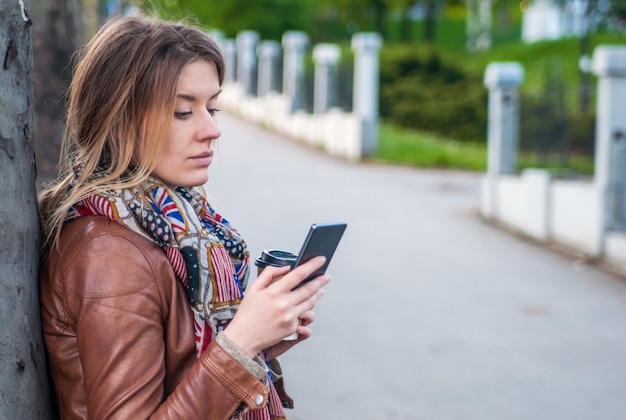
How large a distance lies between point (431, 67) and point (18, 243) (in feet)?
88.2

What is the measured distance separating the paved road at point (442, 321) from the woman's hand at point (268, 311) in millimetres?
3434

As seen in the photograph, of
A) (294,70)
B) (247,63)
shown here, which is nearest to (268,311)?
(294,70)

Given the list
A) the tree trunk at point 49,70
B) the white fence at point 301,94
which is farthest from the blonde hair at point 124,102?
the white fence at point 301,94

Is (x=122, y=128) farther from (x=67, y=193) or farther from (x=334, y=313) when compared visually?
(x=334, y=313)

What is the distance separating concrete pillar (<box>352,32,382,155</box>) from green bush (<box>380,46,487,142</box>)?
21.8 ft

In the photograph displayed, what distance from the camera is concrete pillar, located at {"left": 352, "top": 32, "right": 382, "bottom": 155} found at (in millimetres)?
19469

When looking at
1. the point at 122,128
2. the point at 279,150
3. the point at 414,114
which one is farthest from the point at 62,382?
the point at 414,114

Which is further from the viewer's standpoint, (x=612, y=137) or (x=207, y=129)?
(x=612, y=137)

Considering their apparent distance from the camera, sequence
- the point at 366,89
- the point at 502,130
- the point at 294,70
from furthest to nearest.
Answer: the point at 294,70, the point at 366,89, the point at 502,130

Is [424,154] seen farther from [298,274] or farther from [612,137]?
[298,274]

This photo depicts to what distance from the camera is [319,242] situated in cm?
209

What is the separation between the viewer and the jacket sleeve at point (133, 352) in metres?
1.96

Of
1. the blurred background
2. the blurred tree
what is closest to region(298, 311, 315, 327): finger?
the blurred background

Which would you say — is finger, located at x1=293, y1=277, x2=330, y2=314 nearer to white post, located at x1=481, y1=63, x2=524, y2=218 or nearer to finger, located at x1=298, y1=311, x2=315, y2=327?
finger, located at x1=298, y1=311, x2=315, y2=327
